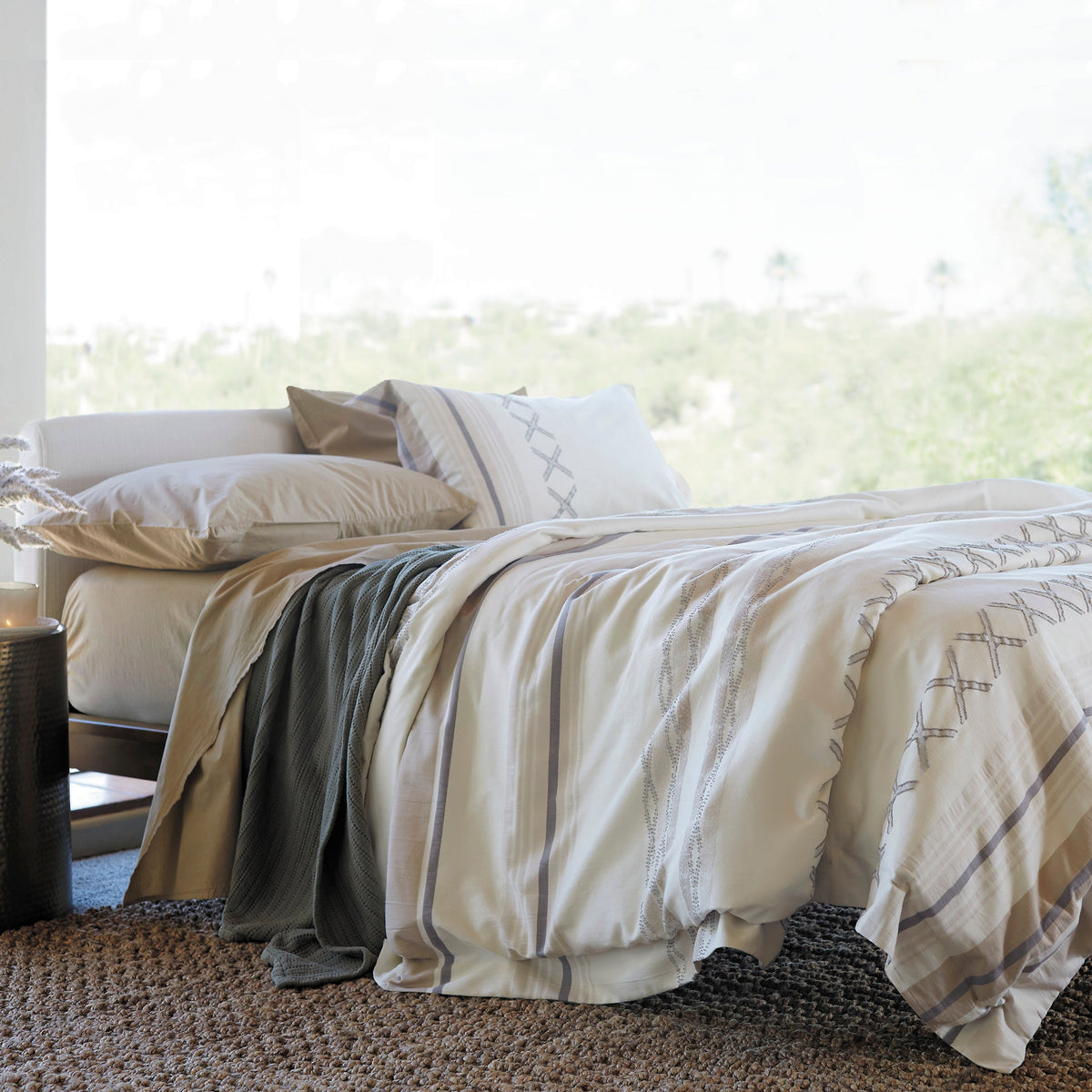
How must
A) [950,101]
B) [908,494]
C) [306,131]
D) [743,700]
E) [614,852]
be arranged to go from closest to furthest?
1. [743,700]
2. [614,852]
3. [908,494]
4. [306,131]
5. [950,101]

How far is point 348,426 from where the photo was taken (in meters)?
3.21

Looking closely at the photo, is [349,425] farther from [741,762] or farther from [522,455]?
[741,762]

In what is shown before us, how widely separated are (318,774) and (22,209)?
2.19 m

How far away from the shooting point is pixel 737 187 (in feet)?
27.0

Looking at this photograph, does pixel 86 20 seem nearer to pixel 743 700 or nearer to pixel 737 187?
pixel 737 187

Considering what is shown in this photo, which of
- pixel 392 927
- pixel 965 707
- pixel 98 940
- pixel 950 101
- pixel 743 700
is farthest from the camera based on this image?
pixel 950 101

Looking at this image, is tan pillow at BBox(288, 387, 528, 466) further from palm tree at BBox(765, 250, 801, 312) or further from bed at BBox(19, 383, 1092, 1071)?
palm tree at BBox(765, 250, 801, 312)

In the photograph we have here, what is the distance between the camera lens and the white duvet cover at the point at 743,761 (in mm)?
1498

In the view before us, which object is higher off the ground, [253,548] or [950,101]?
[950,101]

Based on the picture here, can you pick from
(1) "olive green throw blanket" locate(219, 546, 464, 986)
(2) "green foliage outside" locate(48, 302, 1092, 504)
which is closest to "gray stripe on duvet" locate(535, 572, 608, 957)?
(1) "olive green throw blanket" locate(219, 546, 464, 986)

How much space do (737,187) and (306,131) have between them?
2.63 m

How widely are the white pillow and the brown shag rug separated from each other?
1.21 m

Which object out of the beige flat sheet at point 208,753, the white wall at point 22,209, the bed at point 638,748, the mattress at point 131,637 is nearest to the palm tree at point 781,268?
the white wall at point 22,209

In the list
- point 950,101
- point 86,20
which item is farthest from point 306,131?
point 950,101
